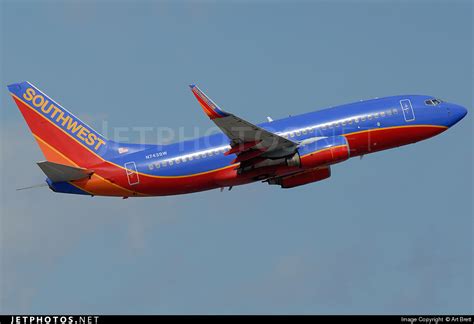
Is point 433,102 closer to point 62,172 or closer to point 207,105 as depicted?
point 207,105

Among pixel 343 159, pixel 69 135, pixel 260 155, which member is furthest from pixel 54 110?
pixel 343 159

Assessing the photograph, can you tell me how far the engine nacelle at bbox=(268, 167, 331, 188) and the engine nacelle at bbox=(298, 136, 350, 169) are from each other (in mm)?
3976

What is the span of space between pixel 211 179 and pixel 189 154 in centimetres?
253

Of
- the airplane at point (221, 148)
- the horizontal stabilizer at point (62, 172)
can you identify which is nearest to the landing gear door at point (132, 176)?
the airplane at point (221, 148)

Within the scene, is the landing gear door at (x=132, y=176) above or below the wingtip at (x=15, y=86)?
below

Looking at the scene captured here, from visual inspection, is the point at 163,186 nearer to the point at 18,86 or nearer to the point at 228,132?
the point at 228,132

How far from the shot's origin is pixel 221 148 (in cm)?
7800

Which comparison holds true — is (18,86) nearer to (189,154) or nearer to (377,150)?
(189,154)

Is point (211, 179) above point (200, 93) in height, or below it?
below

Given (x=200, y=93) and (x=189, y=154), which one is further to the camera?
(x=189, y=154)

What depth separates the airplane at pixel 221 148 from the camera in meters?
76.9

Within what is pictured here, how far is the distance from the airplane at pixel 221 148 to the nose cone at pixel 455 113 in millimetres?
736

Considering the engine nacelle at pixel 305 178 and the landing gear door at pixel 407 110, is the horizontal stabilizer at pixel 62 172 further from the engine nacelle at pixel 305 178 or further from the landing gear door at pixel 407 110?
the landing gear door at pixel 407 110

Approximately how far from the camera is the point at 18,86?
266ft
